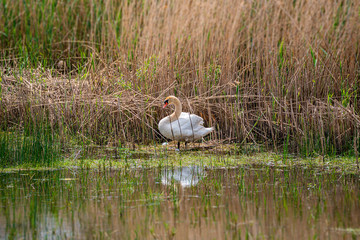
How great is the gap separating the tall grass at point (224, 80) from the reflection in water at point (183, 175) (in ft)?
3.45

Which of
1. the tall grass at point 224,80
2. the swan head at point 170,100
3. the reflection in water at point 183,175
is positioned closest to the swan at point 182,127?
the swan head at point 170,100

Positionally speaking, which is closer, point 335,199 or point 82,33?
point 335,199

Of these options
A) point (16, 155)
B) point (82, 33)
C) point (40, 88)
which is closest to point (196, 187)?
point (16, 155)

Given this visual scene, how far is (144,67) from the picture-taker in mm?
6926

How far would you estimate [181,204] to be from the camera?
3.90 meters

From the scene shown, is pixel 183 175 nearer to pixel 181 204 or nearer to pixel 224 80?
pixel 181 204

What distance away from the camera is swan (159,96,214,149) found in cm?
623

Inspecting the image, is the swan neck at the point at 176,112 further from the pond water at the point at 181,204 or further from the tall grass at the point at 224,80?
the pond water at the point at 181,204

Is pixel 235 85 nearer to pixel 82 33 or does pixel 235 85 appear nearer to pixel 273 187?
pixel 273 187

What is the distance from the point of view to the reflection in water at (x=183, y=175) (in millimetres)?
4645

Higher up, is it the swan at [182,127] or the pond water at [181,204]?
the swan at [182,127]

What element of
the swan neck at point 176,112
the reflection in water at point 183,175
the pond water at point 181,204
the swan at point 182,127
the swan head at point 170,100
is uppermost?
the swan head at point 170,100

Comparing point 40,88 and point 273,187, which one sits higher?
point 40,88

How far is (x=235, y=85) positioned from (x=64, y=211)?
11.1 feet
